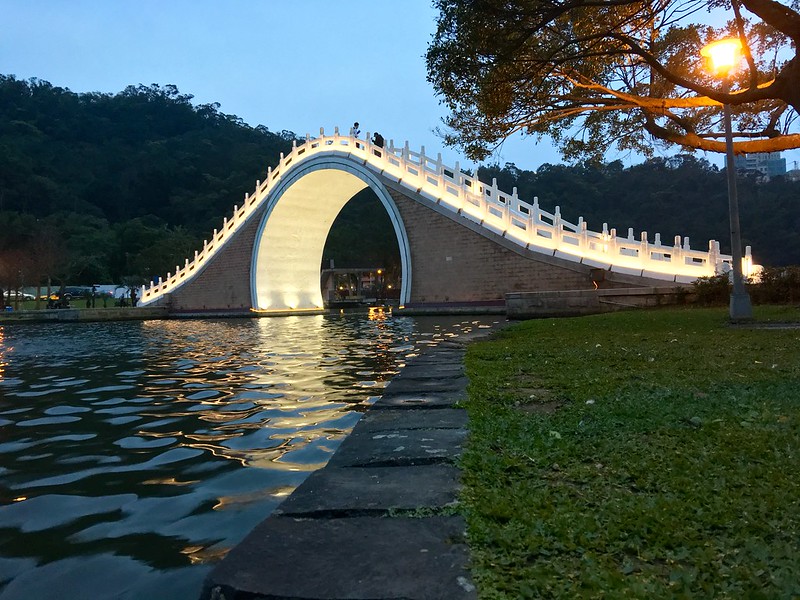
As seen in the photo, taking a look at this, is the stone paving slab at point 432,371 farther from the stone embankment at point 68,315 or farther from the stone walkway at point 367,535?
the stone embankment at point 68,315

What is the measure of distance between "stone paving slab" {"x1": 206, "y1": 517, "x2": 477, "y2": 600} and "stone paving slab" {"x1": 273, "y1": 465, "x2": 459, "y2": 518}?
0.26ft

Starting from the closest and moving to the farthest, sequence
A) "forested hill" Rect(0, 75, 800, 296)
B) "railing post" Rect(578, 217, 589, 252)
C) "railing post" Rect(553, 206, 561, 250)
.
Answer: "railing post" Rect(578, 217, 589, 252)
"railing post" Rect(553, 206, 561, 250)
"forested hill" Rect(0, 75, 800, 296)

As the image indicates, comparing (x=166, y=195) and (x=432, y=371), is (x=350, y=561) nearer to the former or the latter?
(x=432, y=371)

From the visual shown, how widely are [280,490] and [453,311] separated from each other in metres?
20.9

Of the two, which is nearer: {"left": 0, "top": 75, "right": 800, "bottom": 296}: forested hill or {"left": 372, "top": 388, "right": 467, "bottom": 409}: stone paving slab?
{"left": 372, "top": 388, "right": 467, "bottom": 409}: stone paving slab

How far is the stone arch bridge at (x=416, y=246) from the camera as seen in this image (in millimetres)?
19203

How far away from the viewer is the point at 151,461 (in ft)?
11.9

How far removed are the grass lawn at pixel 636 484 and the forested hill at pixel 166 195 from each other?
3861cm

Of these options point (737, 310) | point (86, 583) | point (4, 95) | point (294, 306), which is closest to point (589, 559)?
point (86, 583)

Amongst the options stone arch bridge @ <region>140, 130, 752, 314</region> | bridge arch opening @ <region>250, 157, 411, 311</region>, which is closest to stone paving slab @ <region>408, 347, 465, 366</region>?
stone arch bridge @ <region>140, 130, 752, 314</region>

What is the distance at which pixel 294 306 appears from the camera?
3578cm

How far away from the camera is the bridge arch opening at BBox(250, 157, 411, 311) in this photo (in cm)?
3065

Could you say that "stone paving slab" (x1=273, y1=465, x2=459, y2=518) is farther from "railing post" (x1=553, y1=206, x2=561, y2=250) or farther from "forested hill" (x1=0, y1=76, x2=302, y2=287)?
"forested hill" (x1=0, y1=76, x2=302, y2=287)

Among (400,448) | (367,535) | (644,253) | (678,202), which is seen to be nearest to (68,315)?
(644,253)
